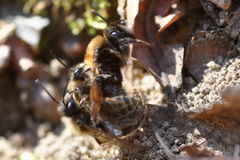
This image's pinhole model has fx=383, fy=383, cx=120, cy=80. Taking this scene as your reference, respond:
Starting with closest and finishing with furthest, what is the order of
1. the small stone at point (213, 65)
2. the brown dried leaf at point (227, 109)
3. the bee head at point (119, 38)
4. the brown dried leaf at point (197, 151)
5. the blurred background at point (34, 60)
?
the brown dried leaf at point (227, 109) < the brown dried leaf at point (197, 151) < the small stone at point (213, 65) < the bee head at point (119, 38) < the blurred background at point (34, 60)

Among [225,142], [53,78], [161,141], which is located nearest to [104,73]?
[161,141]

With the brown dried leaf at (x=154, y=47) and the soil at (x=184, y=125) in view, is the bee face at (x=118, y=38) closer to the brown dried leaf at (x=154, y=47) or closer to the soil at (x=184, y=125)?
the brown dried leaf at (x=154, y=47)

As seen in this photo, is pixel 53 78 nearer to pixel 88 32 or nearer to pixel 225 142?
pixel 88 32

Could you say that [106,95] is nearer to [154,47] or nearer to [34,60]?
[154,47]

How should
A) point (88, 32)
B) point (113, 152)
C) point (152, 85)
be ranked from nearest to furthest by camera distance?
point (113, 152) < point (152, 85) < point (88, 32)

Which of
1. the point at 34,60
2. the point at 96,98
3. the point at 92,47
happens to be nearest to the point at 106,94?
the point at 96,98

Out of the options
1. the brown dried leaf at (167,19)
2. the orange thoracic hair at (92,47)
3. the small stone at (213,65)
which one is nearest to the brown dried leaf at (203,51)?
the small stone at (213,65)
